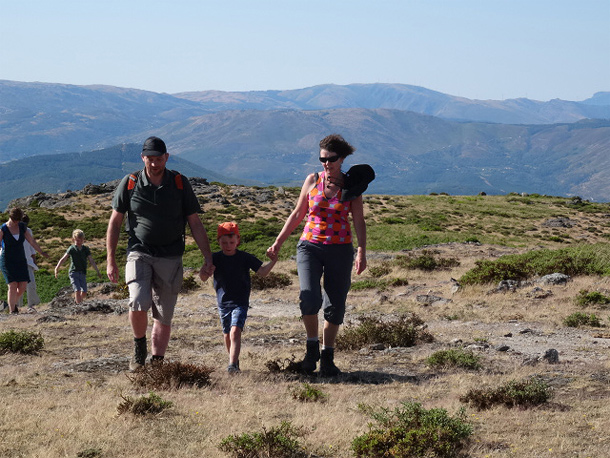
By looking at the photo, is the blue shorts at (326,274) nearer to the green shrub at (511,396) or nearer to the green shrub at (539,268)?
the green shrub at (511,396)

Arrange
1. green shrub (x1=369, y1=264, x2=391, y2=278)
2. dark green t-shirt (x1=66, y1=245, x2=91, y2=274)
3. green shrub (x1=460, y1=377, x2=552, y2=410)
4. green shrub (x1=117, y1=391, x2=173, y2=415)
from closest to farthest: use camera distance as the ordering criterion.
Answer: green shrub (x1=117, y1=391, x2=173, y2=415), green shrub (x1=460, y1=377, x2=552, y2=410), dark green t-shirt (x1=66, y1=245, x2=91, y2=274), green shrub (x1=369, y1=264, x2=391, y2=278)

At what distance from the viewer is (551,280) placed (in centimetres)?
1585

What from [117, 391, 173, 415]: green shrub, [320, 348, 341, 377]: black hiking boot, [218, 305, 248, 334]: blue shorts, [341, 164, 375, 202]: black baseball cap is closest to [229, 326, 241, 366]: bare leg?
[218, 305, 248, 334]: blue shorts

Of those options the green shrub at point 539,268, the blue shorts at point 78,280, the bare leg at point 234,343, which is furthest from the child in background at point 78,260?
the green shrub at point 539,268

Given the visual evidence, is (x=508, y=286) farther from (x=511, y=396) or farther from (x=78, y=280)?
(x=78, y=280)

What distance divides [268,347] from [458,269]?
1309cm

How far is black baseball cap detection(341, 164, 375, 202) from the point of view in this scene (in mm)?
7398

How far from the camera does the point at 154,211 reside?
278 inches

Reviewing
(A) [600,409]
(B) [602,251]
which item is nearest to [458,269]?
(B) [602,251]

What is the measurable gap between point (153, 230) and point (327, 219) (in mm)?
1987

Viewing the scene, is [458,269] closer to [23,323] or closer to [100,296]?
[100,296]

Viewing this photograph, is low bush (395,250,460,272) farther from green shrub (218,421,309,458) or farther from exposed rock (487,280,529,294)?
→ green shrub (218,421,309,458)

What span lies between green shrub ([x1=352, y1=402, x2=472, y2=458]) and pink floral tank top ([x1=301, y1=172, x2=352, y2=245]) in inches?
96.5

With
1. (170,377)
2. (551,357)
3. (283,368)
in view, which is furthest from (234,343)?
(551,357)
